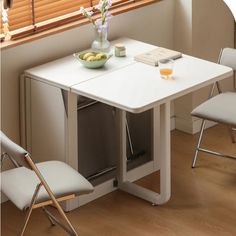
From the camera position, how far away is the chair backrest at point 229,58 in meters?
4.93

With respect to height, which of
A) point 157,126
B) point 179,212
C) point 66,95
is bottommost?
point 179,212

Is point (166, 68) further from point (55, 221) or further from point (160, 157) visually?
point (55, 221)

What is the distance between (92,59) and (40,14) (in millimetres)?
460

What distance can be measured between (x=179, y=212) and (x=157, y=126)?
2.10ft

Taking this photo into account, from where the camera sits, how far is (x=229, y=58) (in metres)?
4.95

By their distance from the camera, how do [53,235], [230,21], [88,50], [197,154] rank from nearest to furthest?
[53,235], [88,50], [197,154], [230,21]

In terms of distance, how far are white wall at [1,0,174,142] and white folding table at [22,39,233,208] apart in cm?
6

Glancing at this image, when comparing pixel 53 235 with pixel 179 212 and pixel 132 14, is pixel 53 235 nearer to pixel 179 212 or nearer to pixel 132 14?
pixel 179 212

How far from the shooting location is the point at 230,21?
18.5 feet

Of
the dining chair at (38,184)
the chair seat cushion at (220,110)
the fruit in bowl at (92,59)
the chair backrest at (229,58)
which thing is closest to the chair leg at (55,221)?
the dining chair at (38,184)

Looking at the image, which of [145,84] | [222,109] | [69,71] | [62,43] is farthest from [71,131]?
[222,109]

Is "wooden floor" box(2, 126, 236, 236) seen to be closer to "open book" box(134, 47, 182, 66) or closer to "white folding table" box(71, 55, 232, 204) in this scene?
"white folding table" box(71, 55, 232, 204)

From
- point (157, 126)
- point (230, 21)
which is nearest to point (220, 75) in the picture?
point (157, 126)

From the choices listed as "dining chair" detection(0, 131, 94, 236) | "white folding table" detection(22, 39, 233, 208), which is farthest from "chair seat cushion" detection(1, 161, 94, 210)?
"white folding table" detection(22, 39, 233, 208)
